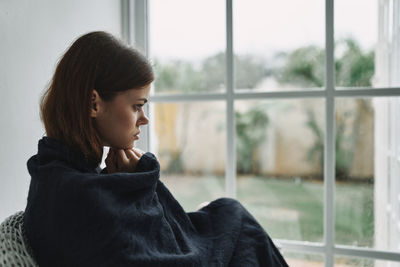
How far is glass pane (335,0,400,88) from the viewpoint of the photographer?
124 cm

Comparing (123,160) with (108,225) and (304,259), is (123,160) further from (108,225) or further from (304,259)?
(304,259)

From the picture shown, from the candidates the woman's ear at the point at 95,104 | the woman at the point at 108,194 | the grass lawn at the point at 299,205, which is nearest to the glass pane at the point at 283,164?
the grass lawn at the point at 299,205

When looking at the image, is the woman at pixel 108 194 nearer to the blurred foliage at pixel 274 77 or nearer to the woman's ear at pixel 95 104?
the woman's ear at pixel 95 104

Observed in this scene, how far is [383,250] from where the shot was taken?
1.30 m

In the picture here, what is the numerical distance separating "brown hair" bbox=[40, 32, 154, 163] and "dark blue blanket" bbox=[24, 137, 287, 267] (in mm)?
42

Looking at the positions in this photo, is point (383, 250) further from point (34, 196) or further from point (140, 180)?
point (34, 196)

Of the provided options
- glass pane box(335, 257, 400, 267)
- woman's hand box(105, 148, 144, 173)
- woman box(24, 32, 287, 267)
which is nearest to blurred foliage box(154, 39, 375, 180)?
glass pane box(335, 257, 400, 267)

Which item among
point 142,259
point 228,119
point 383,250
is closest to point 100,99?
point 142,259

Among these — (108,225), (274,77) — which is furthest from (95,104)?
(274,77)

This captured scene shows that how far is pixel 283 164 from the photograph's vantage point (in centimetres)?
141

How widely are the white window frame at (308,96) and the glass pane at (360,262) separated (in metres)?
0.03

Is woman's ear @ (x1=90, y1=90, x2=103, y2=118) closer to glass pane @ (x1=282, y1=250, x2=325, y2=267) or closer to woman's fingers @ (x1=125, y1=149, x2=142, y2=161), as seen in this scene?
woman's fingers @ (x1=125, y1=149, x2=142, y2=161)

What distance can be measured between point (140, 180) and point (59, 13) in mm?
653

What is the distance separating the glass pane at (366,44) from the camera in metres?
1.24
